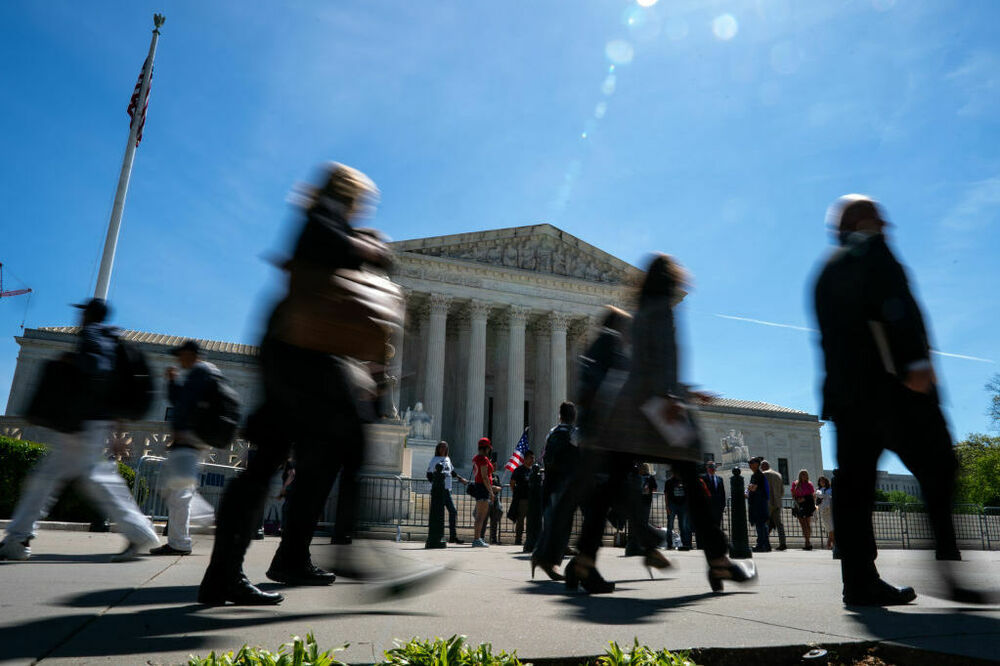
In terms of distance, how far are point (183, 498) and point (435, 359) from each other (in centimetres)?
3158

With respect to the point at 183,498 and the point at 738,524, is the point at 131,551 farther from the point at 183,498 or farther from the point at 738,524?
the point at 738,524

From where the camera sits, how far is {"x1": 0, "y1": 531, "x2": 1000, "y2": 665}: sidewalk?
221 cm

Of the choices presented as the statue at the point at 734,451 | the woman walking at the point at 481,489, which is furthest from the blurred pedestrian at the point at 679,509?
the statue at the point at 734,451

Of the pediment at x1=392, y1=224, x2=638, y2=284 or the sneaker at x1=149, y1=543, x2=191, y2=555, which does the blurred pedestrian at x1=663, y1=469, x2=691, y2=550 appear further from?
the pediment at x1=392, y1=224, x2=638, y2=284

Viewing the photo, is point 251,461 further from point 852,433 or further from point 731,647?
point 852,433

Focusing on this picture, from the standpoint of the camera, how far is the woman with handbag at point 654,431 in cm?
407

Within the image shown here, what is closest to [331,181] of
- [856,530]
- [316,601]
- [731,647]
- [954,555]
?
[316,601]

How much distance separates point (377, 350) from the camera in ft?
9.59

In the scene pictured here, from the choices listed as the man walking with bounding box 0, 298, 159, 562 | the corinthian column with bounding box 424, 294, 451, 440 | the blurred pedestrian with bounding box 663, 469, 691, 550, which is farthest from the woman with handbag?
the corinthian column with bounding box 424, 294, 451, 440

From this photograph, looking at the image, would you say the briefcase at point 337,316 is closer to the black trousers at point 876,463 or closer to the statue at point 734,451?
the black trousers at point 876,463

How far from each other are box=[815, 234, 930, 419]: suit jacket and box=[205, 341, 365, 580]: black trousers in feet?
8.90

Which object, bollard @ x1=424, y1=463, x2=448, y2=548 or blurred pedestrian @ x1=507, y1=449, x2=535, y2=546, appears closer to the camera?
bollard @ x1=424, y1=463, x2=448, y2=548

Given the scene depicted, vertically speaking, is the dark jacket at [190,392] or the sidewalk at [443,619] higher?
the dark jacket at [190,392]

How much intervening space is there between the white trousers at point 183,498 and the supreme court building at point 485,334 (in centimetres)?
2890
